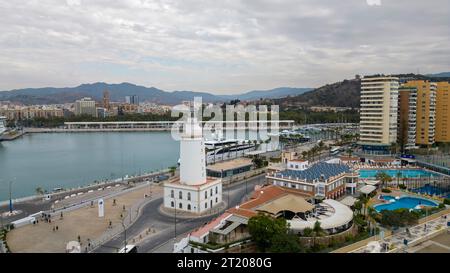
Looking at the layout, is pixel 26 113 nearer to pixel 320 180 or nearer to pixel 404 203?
pixel 320 180

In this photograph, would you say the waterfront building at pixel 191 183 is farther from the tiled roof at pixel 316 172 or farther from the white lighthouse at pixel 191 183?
the tiled roof at pixel 316 172

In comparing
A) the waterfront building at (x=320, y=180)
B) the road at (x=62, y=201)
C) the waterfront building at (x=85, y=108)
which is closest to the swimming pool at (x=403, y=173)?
the waterfront building at (x=320, y=180)

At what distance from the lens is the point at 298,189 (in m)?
14.4

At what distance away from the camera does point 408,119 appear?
25.6m

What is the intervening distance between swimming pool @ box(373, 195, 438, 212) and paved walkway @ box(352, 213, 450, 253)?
2.36m

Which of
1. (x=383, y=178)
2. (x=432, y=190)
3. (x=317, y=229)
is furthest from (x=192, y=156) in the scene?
(x=432, y=190)

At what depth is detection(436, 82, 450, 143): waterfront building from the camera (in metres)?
26.7

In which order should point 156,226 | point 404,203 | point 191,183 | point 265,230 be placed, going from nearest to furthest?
point 265,230 → point 156,226 → point 191,183 → point 404,203

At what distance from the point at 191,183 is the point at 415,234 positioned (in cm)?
734

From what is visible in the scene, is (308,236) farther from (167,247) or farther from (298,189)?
(298,189)

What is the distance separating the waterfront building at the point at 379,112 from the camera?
80.7 ft

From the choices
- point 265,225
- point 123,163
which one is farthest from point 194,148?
point 123,163

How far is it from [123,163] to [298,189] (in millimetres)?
16514
